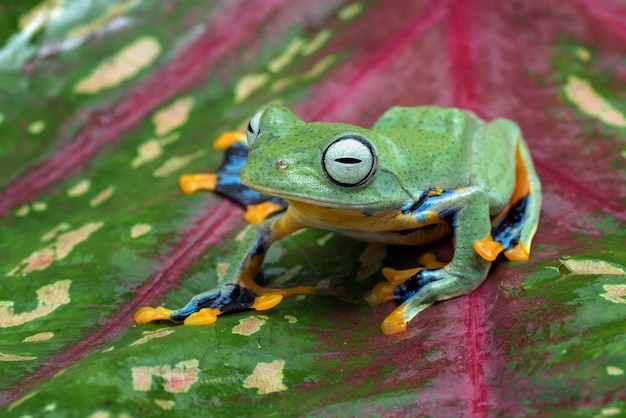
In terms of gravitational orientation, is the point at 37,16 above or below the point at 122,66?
above

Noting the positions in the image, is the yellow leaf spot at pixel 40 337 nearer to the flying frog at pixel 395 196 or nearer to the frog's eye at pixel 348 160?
the flying frog at pixel 395 196

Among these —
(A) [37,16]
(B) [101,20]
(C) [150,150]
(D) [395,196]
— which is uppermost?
(A) [37,16]

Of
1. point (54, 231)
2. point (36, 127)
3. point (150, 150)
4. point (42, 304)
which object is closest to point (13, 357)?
point (42, 304)

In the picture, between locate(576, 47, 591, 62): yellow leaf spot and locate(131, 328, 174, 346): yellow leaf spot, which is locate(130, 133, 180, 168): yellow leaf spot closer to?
locate(131, 328, 174, 346): yellow leaf spot

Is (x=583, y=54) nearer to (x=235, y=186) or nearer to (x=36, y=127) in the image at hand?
(x=235, y=186)

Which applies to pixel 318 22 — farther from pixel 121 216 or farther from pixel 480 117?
pixel 121 216

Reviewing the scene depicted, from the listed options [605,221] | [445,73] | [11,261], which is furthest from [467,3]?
[11,261]
